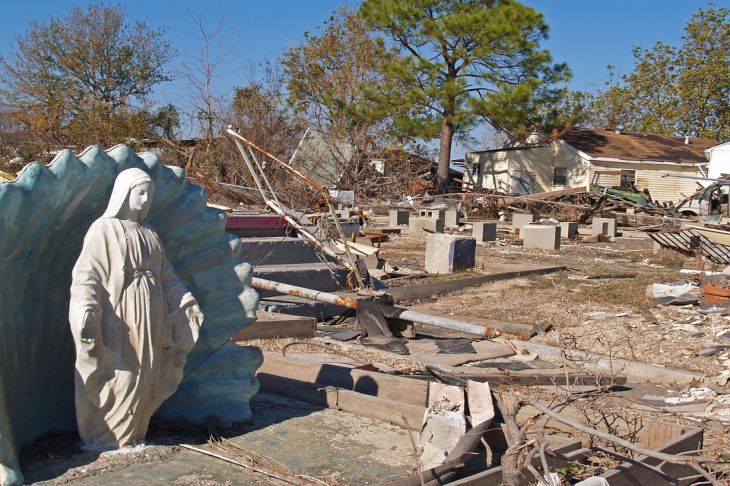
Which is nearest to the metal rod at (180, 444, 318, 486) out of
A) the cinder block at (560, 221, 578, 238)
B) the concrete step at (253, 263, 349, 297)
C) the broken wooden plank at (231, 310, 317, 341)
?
the broken wooden plank at (231, 310, 317, 341)

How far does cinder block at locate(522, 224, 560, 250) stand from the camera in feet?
64.1

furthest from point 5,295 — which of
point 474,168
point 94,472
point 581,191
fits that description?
point 474,168

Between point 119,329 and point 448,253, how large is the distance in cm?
1016

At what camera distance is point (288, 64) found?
3769cm

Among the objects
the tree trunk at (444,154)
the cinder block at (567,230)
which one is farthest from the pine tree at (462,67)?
the cinder block at (567,230)

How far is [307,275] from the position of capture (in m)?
11.4

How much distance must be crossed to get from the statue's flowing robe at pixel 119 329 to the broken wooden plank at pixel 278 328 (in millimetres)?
3993

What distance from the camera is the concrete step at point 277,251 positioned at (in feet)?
38.4

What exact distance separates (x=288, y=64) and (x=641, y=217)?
18548 mm

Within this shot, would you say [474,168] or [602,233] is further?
[474,168]

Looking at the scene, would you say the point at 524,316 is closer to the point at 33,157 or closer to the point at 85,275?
the point at 85,275

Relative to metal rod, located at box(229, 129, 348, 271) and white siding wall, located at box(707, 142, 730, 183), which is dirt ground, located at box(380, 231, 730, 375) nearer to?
metal rod, located at box(229, 129, 348, 271)

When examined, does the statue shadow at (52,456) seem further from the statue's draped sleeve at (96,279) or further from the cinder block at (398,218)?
the cinder block at (398,218)

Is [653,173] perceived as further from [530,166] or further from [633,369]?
[633,369]
